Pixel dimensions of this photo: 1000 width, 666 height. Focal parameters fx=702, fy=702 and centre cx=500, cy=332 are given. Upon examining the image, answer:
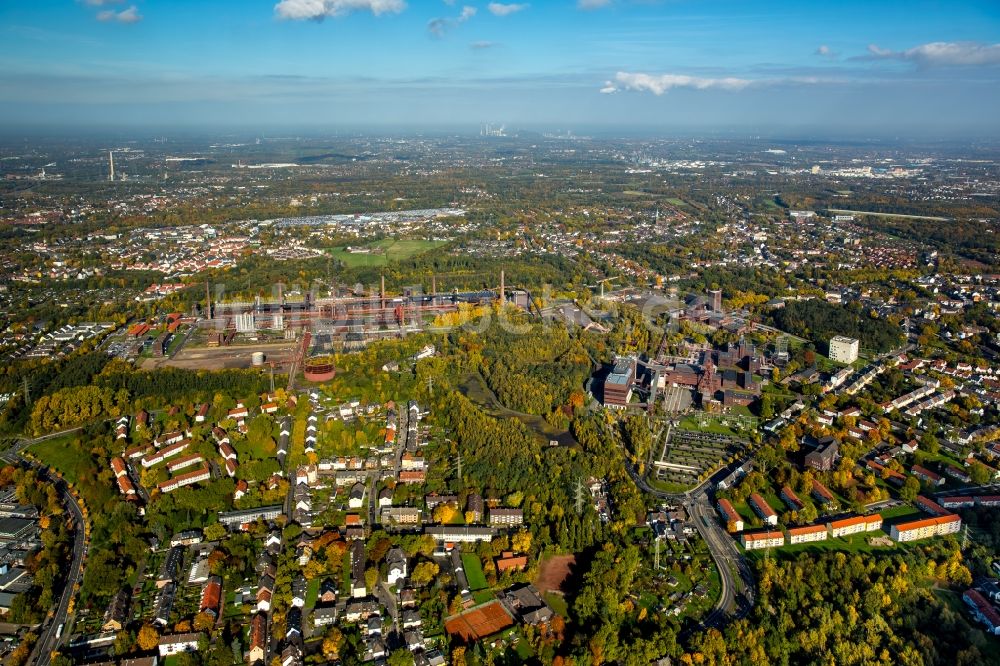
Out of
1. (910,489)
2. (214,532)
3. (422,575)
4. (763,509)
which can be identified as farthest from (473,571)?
(910,489)

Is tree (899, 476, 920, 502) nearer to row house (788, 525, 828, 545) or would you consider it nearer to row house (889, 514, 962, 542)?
row house (889, 514, 962, 542)

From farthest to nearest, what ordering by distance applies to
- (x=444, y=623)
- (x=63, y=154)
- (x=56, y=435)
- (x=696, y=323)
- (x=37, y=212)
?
(x=63, y=154) → (x=37, y=212) → (x=696, y=323) → (x=56, y=435) → (x=444, y=623)

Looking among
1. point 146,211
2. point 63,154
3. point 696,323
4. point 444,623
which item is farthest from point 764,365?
point 63,154

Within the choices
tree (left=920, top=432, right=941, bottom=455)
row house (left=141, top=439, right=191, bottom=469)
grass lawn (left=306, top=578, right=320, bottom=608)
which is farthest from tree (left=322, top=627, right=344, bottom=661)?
tree (left=920, top=432, right=941, bottom=455)

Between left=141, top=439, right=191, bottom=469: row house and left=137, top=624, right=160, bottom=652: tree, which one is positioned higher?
left=141, top=439, right=191, bottom=469: row house

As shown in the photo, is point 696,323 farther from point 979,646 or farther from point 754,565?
point 979,646

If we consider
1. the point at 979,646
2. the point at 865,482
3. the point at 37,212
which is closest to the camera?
the point at 979,646
